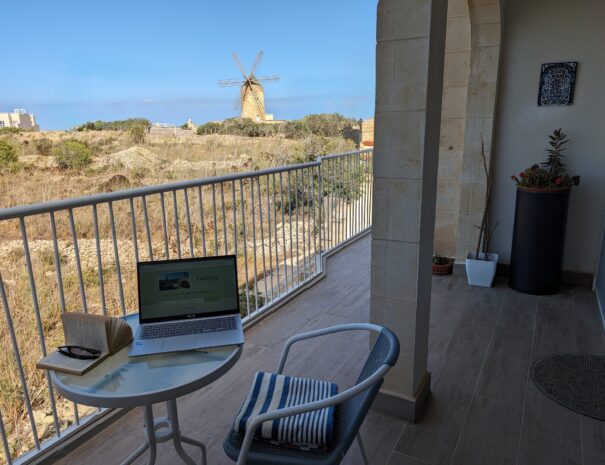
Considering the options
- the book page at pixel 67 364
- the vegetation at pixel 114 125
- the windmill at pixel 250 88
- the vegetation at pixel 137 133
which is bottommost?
the book page at pixel 67 364

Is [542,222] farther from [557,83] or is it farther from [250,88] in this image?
A: [250,88]

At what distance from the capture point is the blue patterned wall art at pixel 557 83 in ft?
11.4

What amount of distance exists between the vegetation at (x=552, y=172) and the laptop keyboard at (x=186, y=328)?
9.59 ft


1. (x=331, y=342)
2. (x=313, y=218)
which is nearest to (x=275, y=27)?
(x=313, y=218)

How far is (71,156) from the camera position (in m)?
11.8

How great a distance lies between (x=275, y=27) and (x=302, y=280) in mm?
26716

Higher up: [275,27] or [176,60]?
[275,27]

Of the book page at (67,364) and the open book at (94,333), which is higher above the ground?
the open book at (94,333)

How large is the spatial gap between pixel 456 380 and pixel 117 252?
1.97 m

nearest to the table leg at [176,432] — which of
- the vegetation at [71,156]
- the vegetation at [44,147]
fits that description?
the vegetation at [71,156]

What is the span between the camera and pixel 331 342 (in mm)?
2838

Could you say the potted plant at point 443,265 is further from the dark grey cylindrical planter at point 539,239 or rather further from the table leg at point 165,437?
the table leg at point 165,437

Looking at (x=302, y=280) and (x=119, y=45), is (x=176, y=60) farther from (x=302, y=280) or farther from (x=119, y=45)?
(x=302, y=280)

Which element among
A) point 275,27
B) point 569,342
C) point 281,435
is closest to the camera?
point 281,435
